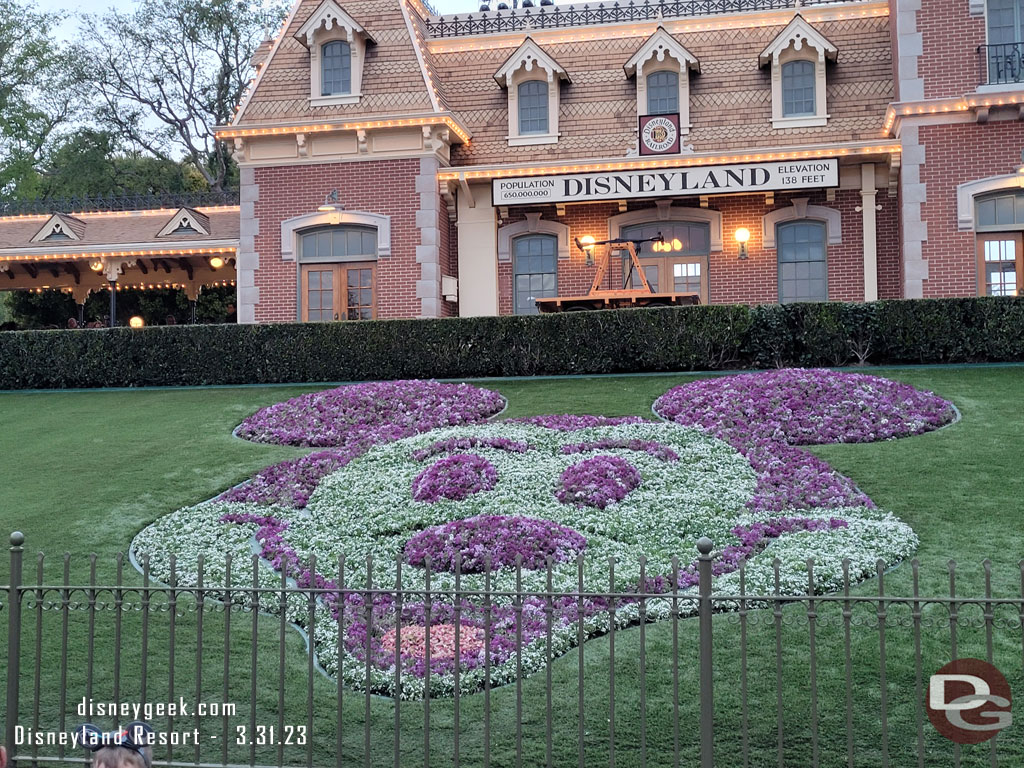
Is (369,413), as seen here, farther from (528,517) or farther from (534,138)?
(534,138)

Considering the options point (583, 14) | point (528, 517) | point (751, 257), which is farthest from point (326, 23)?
point (528, 517)

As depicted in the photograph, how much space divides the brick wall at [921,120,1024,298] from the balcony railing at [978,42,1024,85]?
0.80 meters

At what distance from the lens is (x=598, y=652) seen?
6734 mm

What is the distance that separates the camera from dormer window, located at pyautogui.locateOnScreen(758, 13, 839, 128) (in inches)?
850

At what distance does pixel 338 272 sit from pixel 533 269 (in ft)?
13.8

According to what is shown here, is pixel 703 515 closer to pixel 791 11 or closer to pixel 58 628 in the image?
pixel 58 628

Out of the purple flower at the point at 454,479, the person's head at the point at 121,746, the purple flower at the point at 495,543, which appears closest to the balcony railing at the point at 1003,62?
the purple flower at the point at 454,479

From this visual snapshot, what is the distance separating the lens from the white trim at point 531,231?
73.4ft

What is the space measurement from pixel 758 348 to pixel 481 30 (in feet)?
39.3

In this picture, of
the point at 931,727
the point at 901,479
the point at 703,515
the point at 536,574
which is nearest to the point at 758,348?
the point at 901,479

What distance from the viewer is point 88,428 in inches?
583

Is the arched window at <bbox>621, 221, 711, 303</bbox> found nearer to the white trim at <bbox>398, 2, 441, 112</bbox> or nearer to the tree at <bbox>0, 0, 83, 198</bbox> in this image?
the white trim at <bbox>398, 2, 441, 112</bbox>

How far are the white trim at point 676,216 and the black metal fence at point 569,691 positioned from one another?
49.6 ft

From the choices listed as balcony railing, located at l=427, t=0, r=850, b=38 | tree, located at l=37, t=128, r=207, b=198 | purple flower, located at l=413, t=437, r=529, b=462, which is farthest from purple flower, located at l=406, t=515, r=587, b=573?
tree, located at l=37, t=128, r=207, b=198
